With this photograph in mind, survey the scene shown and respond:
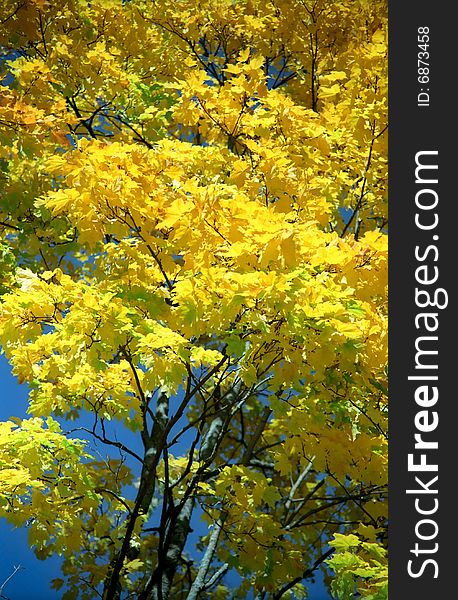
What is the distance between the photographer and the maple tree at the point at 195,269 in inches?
91.5

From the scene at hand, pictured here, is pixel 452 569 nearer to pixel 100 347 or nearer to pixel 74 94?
pixel 100 347

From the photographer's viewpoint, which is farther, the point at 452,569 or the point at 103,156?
the point at 103,156

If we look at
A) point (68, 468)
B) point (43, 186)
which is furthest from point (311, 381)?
point (43, 186)

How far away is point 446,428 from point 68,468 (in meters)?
1.67

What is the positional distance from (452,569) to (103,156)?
1.92 metres

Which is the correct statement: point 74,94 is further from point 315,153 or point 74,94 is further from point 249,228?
point 249,228

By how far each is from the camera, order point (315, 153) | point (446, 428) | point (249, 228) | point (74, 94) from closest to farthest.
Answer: point (249, 228) < point (446, 428) < point (315, 153) < point (74, 94)

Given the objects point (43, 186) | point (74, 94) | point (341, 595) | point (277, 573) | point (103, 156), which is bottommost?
point (341, 595)

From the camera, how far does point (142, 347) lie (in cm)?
237

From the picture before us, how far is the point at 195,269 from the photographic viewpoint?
7.72ft

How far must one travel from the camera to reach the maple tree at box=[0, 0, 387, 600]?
7.63 feet

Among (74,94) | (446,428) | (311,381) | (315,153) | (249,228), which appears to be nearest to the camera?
(249,228)

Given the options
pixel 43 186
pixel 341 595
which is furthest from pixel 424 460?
pixel 43 186

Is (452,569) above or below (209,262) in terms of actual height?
below
